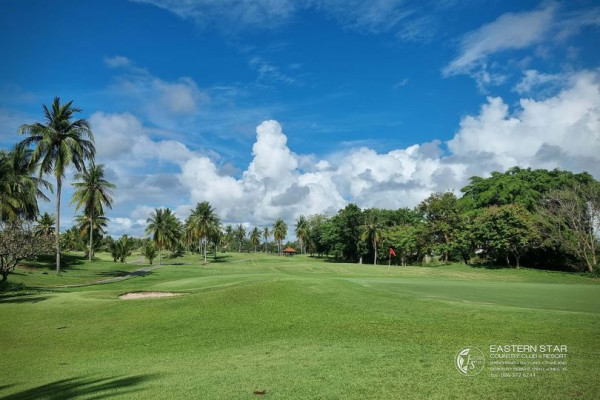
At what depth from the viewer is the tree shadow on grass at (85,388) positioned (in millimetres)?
7984

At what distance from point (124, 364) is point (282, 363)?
524 centimetres

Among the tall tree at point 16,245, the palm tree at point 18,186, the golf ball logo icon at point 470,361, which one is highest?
the palm tree at point 18,186

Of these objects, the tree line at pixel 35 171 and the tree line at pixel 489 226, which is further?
the tree line at pixel 489 226

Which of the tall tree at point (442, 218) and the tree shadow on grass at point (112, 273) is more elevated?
the tall tree at point (442, 218)

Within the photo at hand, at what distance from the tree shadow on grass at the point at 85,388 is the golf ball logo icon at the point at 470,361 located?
720 centimetres

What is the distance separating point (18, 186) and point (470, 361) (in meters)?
58.5

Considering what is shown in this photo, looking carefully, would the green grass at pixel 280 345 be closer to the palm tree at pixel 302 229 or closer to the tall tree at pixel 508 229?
the tall tree at pixel 508 229

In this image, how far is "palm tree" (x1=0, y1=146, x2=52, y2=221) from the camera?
4449cm

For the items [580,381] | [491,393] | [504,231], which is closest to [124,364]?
[491,393]

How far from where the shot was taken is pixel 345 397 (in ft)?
21.2

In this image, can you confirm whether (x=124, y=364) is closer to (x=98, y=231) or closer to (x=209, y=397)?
(x=209, y=397)

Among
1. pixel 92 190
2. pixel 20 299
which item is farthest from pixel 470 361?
pixel 92 190

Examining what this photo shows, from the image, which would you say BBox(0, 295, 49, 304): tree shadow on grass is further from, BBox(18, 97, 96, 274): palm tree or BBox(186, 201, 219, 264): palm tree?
BBox(186, 201, 219, 264): palm tree

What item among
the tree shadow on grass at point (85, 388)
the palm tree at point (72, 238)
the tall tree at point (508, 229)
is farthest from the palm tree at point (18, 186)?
the tall tree at point (508, 229)
